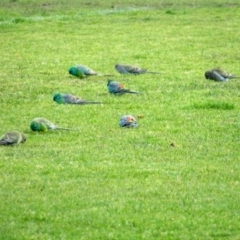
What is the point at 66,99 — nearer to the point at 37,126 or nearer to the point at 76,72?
the point at 37,126

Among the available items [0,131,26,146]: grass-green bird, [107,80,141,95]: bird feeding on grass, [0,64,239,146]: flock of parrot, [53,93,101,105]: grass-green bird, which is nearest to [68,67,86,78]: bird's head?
[0,64,239,146]: flock of parrot

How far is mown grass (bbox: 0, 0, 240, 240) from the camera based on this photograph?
8.26m

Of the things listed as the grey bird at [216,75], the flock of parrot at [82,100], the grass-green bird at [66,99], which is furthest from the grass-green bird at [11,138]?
the grey bird at [216,75]

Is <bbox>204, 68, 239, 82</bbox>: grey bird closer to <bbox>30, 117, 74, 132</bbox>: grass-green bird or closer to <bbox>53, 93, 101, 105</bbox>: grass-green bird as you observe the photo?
<bbox>53, 93, 101, 105</bbox>: grass-green bird

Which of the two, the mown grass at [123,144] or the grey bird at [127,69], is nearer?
the mown grass at [123,144]

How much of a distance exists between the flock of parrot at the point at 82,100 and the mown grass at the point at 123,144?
0.36 feet

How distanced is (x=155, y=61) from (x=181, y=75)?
71.2 inches

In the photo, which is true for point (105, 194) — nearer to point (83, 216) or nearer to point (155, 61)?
point (83, 216)

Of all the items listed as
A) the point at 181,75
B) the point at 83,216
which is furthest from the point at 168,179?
the point at 181,75

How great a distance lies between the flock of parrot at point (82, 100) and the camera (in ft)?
36.2

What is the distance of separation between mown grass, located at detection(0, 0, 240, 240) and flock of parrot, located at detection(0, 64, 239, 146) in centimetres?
11

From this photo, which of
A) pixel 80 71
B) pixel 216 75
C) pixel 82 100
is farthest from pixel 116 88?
pixel 216 75

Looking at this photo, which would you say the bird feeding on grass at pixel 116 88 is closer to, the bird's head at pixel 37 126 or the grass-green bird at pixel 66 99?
the grass-green bird at pixel 66 99

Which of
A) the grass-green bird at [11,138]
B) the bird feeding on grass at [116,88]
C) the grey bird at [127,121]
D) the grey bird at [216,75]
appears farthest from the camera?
the grey bird at [216,75]
